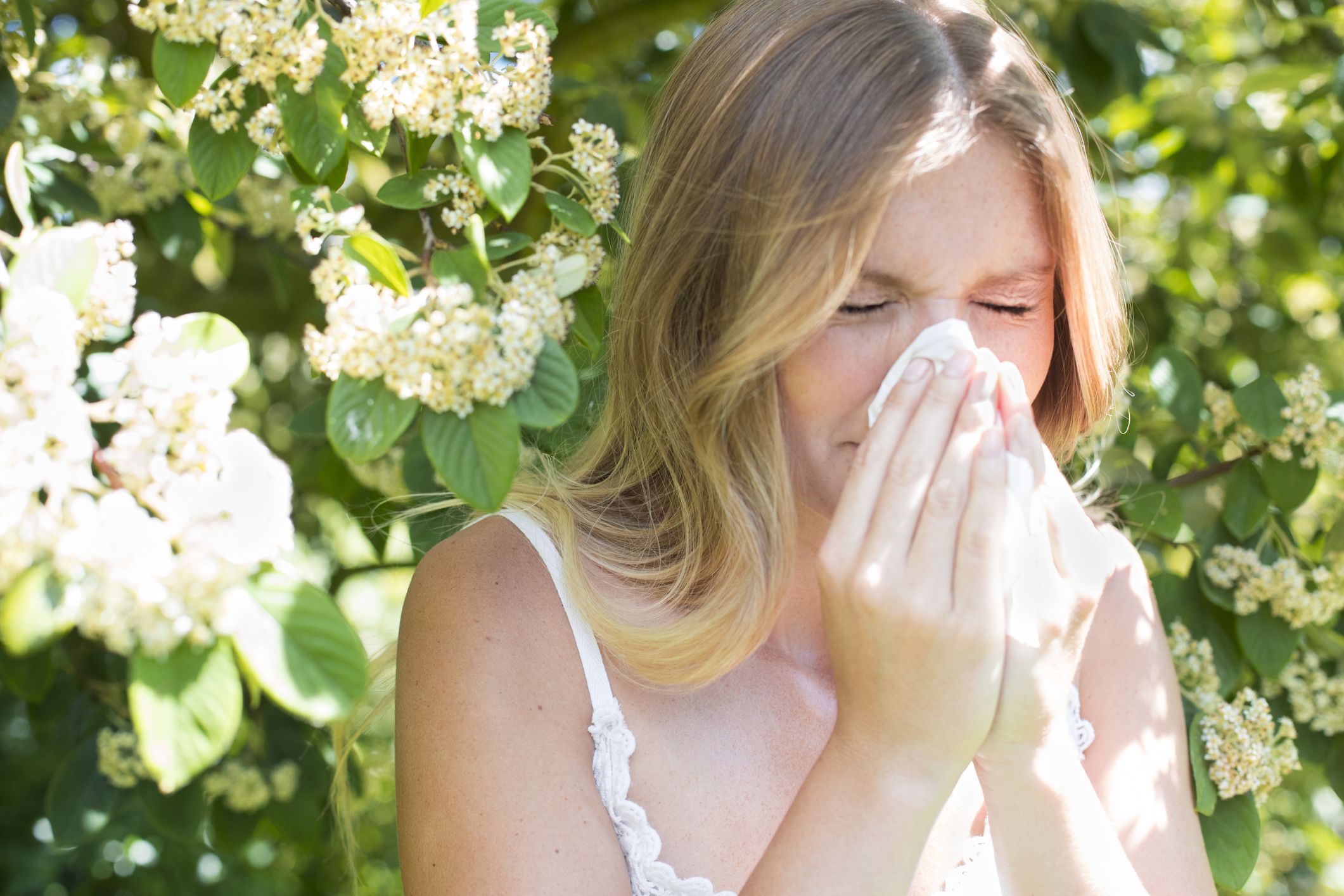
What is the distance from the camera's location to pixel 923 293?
1399mm

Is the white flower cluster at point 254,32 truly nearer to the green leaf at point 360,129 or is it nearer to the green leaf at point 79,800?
the green leaf at point 360,129

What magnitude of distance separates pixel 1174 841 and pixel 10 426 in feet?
5.36

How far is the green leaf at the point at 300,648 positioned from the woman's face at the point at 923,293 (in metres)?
0.79

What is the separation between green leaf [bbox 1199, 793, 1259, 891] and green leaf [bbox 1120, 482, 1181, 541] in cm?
46

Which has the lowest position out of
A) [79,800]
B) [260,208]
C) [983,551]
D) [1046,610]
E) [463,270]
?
[79,800]

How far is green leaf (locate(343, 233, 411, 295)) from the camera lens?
102 centimetres

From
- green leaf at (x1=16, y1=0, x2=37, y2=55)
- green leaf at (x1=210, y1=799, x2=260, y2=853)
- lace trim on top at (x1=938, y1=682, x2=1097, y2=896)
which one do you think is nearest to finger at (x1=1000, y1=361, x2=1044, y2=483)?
lace trim on top at (x1=938, y1=682, x2=1097, y2=896)

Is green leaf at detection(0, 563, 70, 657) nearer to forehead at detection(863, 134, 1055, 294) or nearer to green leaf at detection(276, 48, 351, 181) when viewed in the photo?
green leaf at detection(276, 48, 351, 181)

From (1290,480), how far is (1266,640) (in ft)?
0.92

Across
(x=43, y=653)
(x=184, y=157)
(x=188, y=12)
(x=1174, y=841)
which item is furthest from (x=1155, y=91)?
(x=43, y=653)

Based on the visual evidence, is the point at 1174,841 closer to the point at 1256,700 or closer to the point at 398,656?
the point at 1256,700

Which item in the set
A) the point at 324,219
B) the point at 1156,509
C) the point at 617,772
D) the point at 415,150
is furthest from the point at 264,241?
the point at 1156,509

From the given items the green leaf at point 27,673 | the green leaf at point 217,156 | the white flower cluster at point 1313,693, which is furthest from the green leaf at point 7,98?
the white flower cluster at point 1313,693

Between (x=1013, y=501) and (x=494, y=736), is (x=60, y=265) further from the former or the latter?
(x=1013, y=501)
